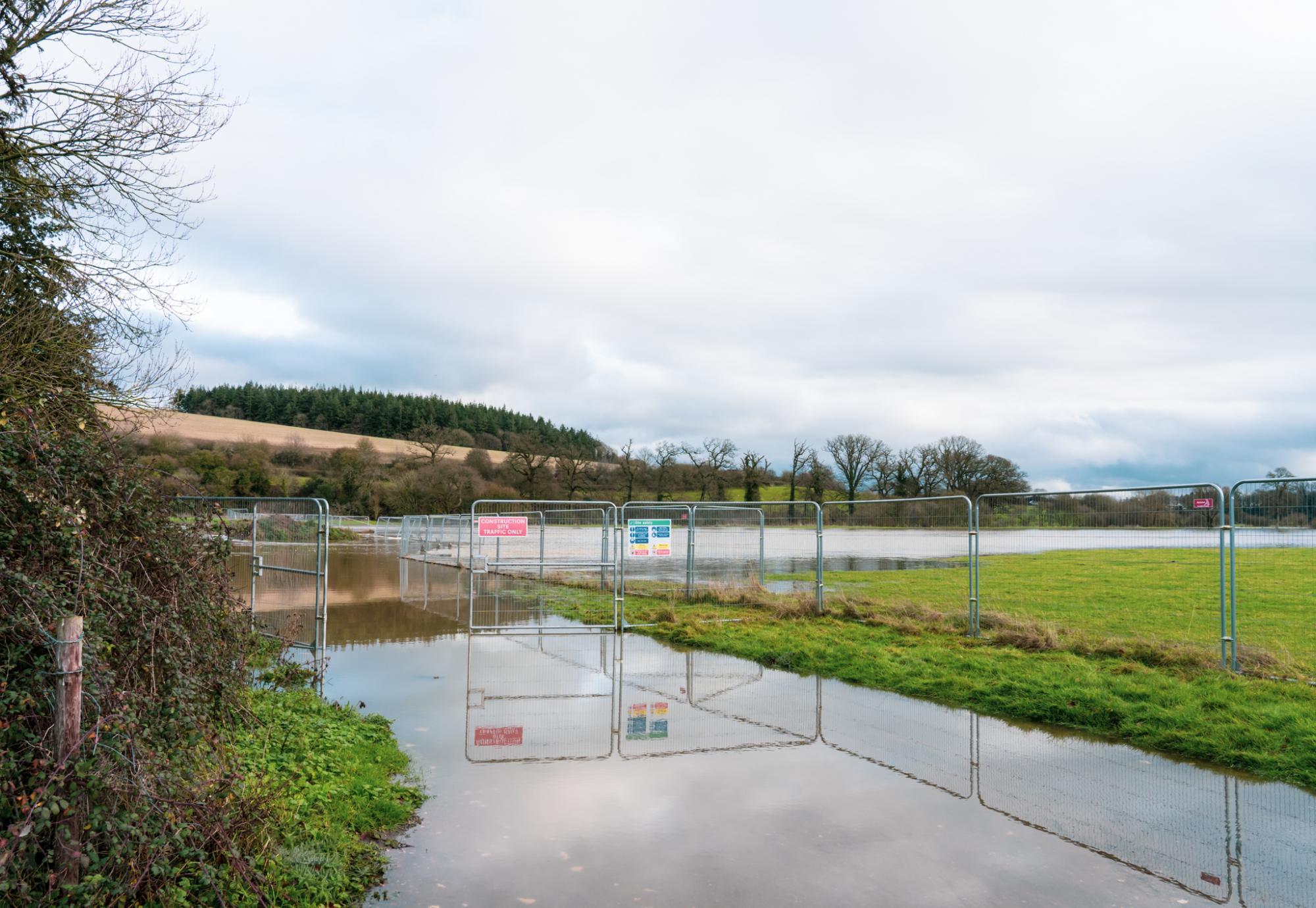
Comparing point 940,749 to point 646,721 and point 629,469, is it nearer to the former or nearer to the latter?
point 646,721

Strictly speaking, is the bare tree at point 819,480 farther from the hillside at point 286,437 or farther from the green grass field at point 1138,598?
the green grass field at point 1138,598

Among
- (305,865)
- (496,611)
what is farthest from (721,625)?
(305,865)

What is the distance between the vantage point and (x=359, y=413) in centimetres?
11025

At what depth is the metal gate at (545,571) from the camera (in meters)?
15.4

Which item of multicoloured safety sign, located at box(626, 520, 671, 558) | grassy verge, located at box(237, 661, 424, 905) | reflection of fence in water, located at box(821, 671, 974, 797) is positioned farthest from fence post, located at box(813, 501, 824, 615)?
grassy verge, located at box(237, 661, 424, 905)

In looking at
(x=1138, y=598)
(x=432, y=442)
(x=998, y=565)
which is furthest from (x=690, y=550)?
(x=432, y=442)

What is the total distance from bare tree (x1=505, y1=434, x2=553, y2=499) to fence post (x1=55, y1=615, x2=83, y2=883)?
5560 centimetres

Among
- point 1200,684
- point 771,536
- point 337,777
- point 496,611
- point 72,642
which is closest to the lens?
point 72,642

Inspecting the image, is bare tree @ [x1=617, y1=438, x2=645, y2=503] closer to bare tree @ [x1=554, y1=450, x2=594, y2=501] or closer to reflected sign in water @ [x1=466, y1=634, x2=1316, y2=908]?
bare tree @ [x1=554, y1=450, x2=594, y2=501]

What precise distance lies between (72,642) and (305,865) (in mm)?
1780

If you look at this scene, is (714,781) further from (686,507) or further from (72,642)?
(686,507)

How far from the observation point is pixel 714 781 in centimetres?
649

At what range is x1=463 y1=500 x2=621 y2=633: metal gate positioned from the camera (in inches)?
607

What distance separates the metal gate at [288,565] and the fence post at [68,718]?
588 cm
